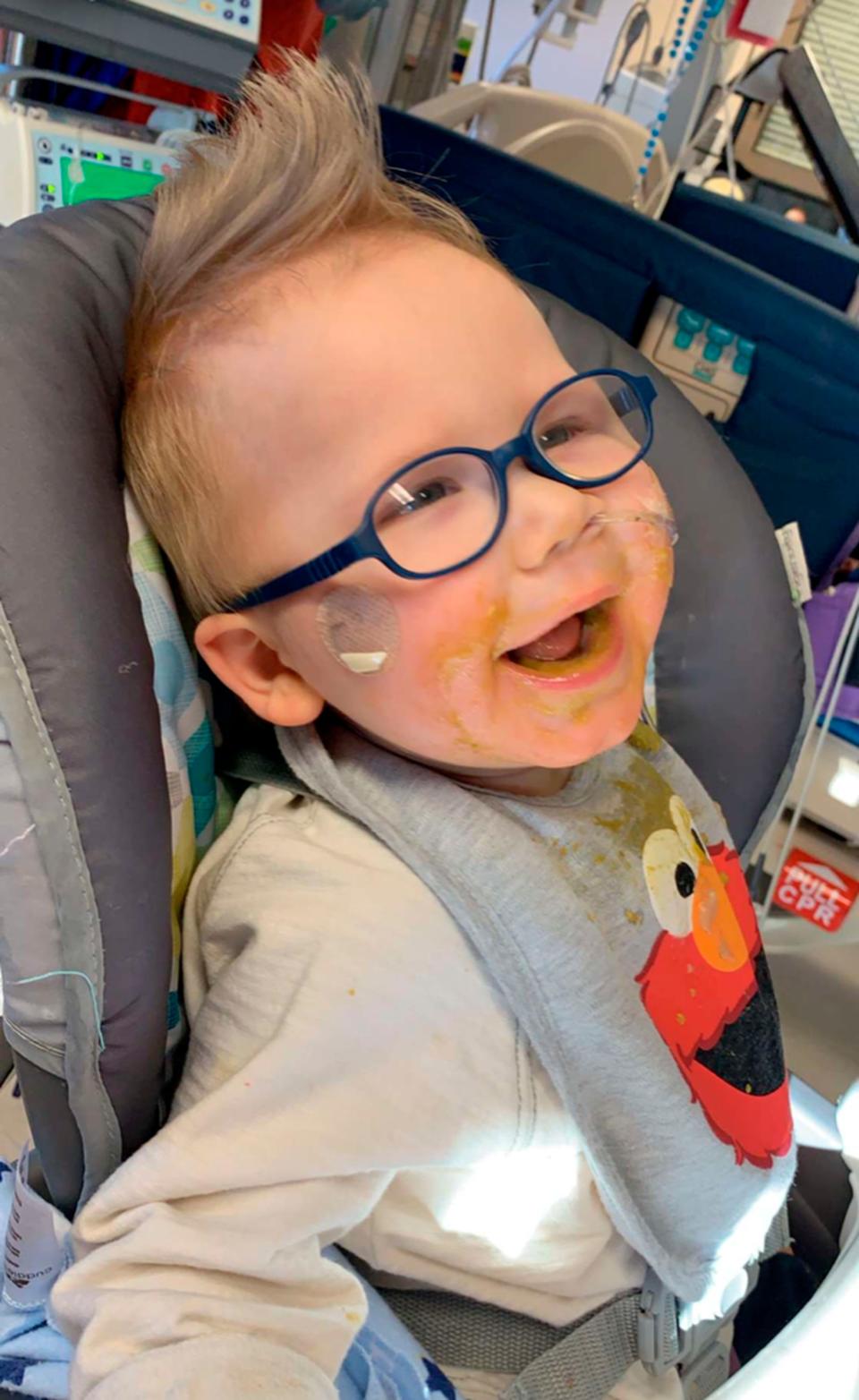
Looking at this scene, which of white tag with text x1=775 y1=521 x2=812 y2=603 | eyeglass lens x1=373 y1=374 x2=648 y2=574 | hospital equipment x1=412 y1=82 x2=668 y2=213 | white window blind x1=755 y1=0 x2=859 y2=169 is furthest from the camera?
white window blind x1=755 y1=0 x2=859 y2=169

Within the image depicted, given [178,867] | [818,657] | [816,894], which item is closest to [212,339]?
[178,867]

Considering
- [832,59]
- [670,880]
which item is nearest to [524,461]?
[670,880]

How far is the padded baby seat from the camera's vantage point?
50 cm

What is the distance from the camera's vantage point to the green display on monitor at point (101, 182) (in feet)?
3.07

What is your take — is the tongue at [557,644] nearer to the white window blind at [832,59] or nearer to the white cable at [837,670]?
the white cable at [837,670]

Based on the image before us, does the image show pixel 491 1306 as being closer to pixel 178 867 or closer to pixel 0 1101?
pixel 178 867

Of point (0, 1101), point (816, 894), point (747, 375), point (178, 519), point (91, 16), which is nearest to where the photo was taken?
point (178, 519)

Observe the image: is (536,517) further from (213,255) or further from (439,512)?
(213,255)

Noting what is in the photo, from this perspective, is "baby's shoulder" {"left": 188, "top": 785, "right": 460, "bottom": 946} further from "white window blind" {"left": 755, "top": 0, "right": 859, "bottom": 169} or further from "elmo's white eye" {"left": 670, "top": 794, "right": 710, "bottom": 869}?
"white window blind" {"left": 755, "top": 0, "right": 859, "bottom": 169}

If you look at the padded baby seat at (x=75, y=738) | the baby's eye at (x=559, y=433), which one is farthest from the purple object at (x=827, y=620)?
the padded baby seat at (x=75, y=738)

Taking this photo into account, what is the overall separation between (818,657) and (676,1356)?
0.83m

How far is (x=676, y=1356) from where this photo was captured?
74 centimetres

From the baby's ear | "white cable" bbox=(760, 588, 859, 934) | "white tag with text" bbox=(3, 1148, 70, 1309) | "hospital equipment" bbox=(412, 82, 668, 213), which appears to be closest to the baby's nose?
the baby's ear

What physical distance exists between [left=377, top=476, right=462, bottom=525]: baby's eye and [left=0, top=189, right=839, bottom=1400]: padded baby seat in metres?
0.15
